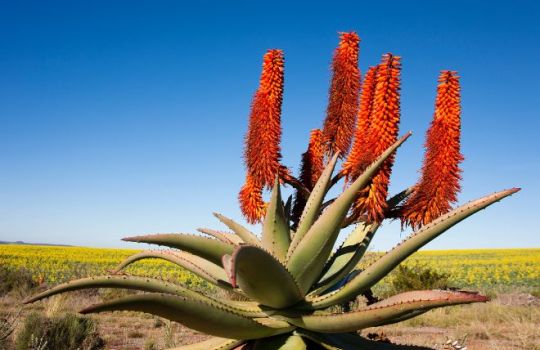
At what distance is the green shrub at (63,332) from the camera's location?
7.96 metres

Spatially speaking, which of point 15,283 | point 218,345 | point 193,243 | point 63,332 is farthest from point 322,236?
point 15,283

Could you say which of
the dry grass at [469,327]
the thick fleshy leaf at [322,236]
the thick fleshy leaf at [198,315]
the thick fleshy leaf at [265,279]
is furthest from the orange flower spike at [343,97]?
the dry grass at [469,327]

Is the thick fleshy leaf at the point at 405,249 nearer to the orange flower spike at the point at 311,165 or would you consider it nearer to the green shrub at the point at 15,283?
the orange flower spike at the point at 311,165

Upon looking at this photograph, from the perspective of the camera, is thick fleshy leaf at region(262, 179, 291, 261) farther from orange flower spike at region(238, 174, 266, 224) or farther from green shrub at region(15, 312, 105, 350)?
green shrub at region(15, 312, 105, 350)

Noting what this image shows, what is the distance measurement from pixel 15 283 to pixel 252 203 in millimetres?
16633

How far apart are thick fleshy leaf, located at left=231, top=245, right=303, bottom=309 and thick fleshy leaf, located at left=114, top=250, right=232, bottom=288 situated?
14.6 inches

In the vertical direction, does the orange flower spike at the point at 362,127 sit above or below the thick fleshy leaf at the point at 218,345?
above

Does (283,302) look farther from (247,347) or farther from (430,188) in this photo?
(430,188)

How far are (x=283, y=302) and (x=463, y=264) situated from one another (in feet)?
159

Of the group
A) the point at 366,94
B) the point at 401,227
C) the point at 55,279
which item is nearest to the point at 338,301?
the point at 401,227

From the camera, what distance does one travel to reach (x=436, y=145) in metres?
2.90

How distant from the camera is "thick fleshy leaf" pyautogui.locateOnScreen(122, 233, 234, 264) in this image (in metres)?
2.46

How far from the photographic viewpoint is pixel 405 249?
7.91 ft

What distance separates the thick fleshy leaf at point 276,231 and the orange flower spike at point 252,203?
1.85ft
